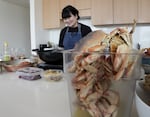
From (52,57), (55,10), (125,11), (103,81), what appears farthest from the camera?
(55,10)

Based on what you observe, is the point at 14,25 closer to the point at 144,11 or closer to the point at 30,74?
the point at 144,11

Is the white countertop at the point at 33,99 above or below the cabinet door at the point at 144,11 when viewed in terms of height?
below

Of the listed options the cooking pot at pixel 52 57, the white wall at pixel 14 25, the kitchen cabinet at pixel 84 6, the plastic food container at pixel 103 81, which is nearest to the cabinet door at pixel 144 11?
the kitchen cabinet at pixel 84 6

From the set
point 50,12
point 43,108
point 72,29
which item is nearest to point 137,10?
point 72,29

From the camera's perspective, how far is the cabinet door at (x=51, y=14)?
3008 mm

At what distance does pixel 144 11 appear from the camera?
232 centimetres

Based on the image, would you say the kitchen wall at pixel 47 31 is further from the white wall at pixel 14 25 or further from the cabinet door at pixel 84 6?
the white wall at pixel 14 25

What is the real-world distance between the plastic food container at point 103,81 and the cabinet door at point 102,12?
2.26 metres

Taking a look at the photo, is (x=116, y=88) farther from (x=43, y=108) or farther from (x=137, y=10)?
(x=137, y=10)

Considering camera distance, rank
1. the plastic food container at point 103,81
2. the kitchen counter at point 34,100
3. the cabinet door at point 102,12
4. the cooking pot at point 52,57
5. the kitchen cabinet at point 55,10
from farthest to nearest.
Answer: the kitchen cabinet at point 55,10
the cabinet door at point 102,12
the cooking pot at point 52,57
the kitchen counter at point 34,100
the plastic food container at point 103,81

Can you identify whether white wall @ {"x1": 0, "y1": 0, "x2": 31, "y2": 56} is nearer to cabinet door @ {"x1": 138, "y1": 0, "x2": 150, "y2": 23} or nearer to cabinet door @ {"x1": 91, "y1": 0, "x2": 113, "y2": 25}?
cabinet door @ {"x1": 91, "y1": 0, "x2": 113, "y2": 25}

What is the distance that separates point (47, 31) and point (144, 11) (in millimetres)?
1706

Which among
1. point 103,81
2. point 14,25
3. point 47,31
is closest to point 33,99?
point 103,81

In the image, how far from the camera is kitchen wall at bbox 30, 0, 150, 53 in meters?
2.64
